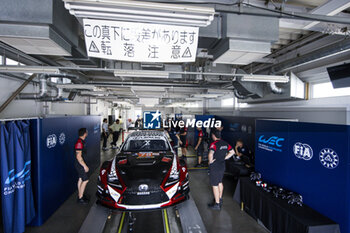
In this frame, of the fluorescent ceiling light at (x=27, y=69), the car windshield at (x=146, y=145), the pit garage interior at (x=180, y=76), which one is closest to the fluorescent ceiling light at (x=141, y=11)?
the pit garage interior at (x=180, y=76)

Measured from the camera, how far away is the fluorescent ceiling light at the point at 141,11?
1.57 m

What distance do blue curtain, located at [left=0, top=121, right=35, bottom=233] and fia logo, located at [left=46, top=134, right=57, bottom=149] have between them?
35 centimetres

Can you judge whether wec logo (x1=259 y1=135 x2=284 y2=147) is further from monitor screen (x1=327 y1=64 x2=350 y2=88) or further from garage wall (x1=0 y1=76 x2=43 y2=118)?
garage wall (x1=0 y1=76 x2=43 y2=118)

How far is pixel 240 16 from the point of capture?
233 centimetres

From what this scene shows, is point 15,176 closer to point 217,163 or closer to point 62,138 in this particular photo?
point 62,138

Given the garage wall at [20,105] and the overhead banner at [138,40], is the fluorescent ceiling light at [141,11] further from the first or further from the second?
the garage wall at [20,105]

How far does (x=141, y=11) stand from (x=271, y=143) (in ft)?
10.8

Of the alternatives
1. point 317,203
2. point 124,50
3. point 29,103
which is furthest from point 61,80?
point 317,203

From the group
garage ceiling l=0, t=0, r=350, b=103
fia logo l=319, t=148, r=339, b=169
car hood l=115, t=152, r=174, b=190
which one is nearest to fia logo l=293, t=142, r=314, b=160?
fia logo l=319, t=148, r=339, b=169

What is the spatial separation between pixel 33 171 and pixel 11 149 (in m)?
0.62

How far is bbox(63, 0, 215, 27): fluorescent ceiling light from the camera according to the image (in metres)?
1.57

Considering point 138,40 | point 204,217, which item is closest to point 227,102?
point 204,217

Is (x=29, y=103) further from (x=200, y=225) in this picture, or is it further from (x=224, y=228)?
(x=224, y=228)

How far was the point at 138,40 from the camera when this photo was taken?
6.60 ft
